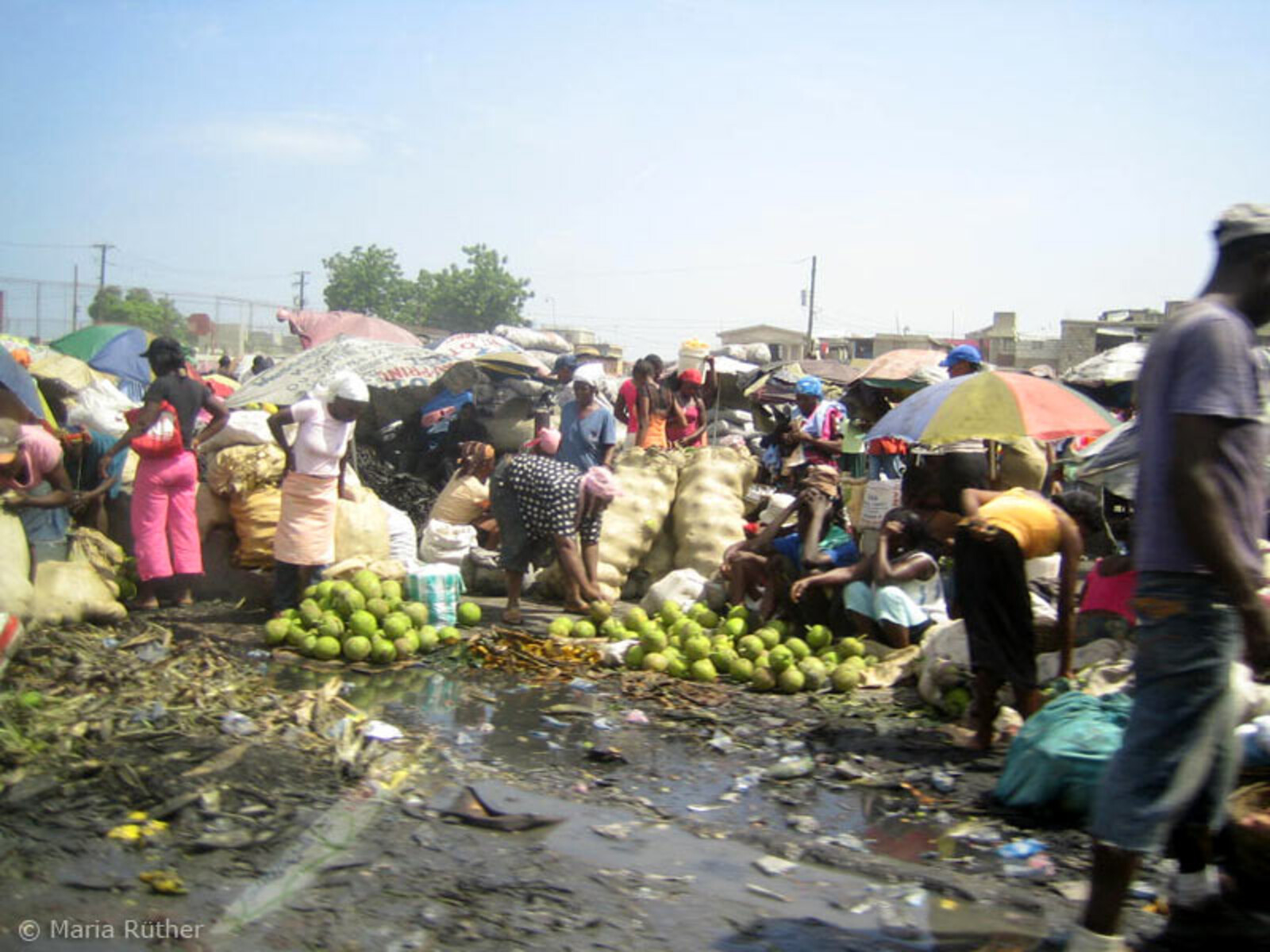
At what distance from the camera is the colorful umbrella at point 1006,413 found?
585 centimetres

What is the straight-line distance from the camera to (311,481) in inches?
291

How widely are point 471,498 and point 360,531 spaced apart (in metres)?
1.41

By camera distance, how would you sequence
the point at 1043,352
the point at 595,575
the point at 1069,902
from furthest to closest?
1. the point at 1043,352
2. the point at 595,575
3. the point at 1069,902

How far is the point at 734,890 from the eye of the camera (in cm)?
355

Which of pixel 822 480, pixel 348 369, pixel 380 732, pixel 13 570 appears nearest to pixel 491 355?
pixel 348 369

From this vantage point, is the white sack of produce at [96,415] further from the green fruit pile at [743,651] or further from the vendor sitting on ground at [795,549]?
the vendor sitting on ground at [795,549]

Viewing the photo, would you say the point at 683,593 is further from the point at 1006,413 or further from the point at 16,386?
the point at 16,386

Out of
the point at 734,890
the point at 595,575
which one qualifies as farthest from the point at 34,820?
the point at 595,575

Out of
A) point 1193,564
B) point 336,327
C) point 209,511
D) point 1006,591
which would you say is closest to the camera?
point 1193,564

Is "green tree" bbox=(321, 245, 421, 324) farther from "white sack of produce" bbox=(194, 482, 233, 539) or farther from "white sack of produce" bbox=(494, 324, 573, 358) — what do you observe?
"white sack of produce" bbox=(194, 482, 233, 539)

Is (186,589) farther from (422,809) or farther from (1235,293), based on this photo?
(1235,293)

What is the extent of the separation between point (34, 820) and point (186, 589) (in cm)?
449

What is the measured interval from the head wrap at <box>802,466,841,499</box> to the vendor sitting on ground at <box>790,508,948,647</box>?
0.57m

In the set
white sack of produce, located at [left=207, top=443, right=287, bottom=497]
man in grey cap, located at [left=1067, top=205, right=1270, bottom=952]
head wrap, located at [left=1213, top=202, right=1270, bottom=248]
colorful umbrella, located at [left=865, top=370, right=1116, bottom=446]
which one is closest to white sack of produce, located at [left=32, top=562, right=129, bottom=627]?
white sack of produce, located at [left=207, top=443, right=287, bottom=497]
